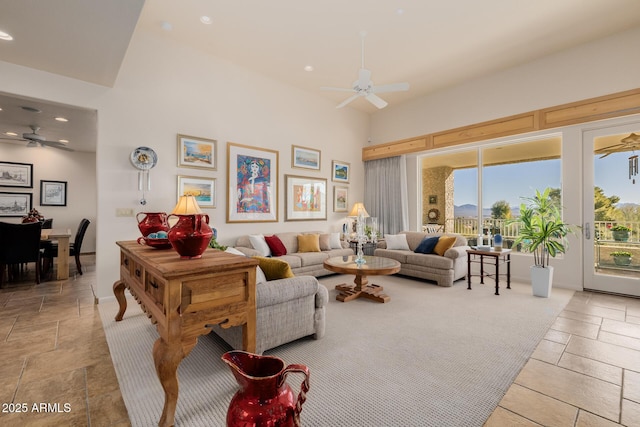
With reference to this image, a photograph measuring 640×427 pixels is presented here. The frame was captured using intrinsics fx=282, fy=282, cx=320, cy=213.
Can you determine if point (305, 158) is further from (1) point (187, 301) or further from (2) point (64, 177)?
(2) point (64, 177)

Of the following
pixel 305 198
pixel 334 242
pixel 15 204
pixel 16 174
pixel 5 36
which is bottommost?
pixel 334 242

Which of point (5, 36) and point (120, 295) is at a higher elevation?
point (5, 36)

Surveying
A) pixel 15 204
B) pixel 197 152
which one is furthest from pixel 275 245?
pixel 15 204

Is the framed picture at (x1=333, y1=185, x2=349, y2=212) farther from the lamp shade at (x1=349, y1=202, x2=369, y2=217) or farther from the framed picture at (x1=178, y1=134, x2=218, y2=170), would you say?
the framed picture at (x1=178, y1=134, x2=218, y2=170)

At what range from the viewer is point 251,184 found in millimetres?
4980

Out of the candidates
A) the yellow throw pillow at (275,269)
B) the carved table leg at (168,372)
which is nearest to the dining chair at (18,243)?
the yellow throw pillow at (275,269)

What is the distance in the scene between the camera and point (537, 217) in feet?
13.3

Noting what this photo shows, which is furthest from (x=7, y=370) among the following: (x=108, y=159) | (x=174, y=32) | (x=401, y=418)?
(x=174, y=32)

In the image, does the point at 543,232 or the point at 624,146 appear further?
the point at 624,146

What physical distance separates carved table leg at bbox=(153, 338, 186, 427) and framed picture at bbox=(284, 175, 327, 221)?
4048 mm

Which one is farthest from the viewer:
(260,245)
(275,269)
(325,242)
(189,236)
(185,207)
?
(325,242)

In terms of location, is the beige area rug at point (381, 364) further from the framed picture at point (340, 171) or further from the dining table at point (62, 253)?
the framed picture at point (340, 171)

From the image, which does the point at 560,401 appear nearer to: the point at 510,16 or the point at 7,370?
the point at 7,370

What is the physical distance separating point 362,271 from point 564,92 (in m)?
4.25
